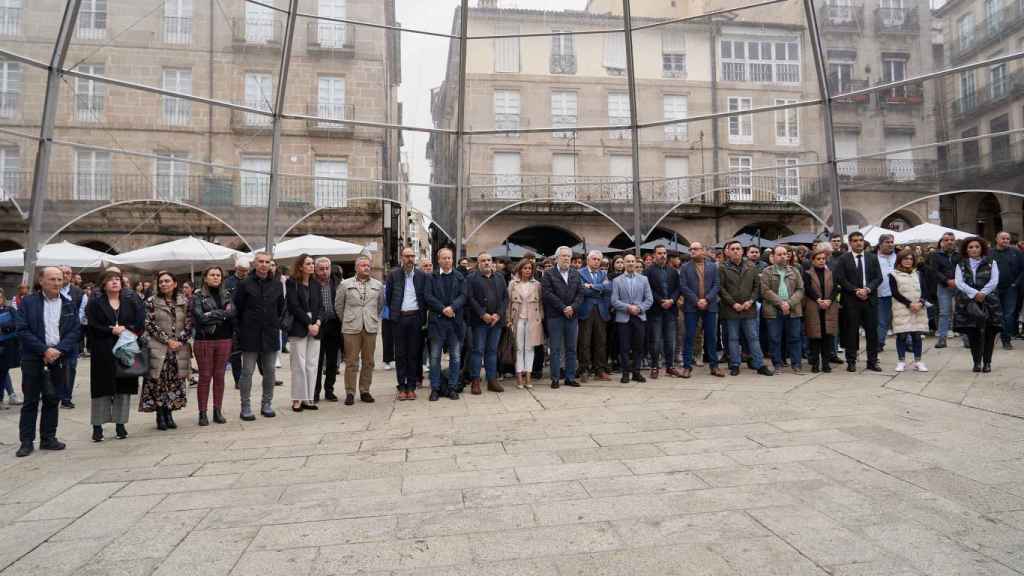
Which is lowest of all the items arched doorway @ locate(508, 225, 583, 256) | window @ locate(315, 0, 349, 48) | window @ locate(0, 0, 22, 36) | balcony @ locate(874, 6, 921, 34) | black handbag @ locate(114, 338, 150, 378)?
black handbag @ locate(114, 338, 150, 378)

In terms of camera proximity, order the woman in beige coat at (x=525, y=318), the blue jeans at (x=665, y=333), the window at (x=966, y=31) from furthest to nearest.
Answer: the window at (x=966, y=31), the blue jeans at (x=665, y=333), the woman in beige coat at (x=525, y=318)

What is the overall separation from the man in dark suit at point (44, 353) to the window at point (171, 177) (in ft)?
16.3

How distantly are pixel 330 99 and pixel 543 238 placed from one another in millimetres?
14326

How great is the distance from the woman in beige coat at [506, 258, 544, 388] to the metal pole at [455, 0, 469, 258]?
3.56m

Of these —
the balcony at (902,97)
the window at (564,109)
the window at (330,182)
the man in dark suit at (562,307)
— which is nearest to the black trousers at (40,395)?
the man in dark suit at (562,307)

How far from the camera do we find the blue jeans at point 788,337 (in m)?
7.64

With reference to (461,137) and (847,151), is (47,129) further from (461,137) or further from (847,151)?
(847,151)

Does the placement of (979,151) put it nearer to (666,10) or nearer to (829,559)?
(666,10)

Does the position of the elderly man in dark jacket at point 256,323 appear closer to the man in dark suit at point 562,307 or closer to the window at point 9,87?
the man in dark suit at point 562,307

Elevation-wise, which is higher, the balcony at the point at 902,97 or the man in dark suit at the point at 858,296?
the balcony at the point at 902,97

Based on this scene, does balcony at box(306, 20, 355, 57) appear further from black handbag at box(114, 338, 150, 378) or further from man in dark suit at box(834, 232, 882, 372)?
man in dark suit at box(834, 232, 882, 372)


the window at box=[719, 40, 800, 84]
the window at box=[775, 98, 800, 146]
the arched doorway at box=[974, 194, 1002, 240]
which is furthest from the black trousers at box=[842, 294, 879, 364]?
the arched doorway at box=[974, 194, 1002, 240]

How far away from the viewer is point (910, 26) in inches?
391

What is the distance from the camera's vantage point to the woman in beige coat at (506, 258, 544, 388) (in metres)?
7.32
